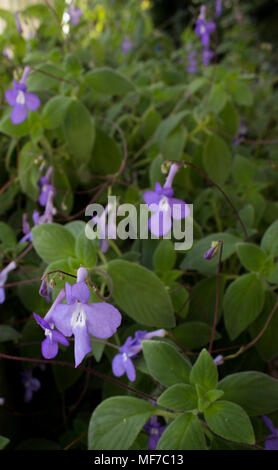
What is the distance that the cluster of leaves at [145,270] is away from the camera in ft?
1.68

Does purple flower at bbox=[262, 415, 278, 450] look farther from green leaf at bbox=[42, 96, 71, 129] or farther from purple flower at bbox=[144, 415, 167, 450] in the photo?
green leaf at bbox=[42, 96, 71, 129]

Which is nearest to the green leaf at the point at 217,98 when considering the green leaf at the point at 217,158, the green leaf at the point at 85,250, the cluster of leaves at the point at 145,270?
the cluster of leaves at the point at 145,270

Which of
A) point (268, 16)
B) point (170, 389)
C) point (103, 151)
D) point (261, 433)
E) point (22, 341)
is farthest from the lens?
point (268, 16)

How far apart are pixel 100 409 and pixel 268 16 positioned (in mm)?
3665

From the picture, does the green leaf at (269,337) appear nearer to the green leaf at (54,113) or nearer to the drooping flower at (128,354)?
the drooping flower at (128,354)

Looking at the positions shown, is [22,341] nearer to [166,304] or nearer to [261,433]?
[166,304]

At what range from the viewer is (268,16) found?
336 centimetres

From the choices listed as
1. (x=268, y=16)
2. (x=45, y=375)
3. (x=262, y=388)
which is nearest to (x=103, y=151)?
(x=45, y=375)

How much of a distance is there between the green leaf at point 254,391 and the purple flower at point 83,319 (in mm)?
221

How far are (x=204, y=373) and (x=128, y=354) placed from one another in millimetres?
109

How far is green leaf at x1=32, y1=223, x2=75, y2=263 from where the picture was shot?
1.91 feet

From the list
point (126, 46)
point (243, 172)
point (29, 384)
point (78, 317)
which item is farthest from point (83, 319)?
point (126, 46)

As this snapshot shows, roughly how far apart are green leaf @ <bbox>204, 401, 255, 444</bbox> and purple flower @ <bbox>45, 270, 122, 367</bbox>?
20 centimetres

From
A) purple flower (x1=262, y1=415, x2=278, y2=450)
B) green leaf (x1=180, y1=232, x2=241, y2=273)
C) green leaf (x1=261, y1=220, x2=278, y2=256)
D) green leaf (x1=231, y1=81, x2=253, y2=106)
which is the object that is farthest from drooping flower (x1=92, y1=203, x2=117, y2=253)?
green leaf (x1=231, y1=81, x2=253, y2=106)
